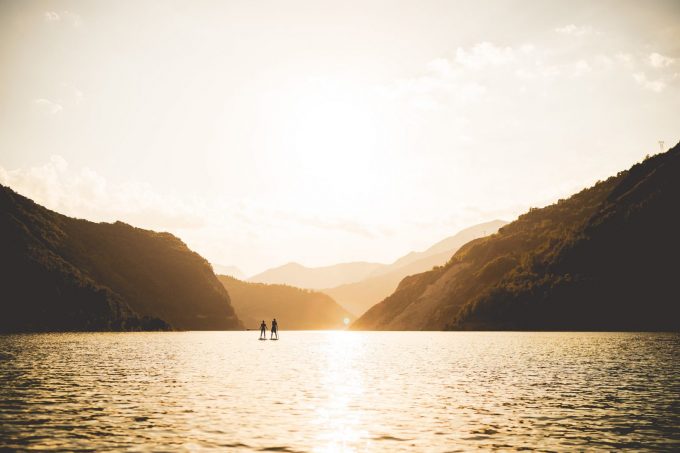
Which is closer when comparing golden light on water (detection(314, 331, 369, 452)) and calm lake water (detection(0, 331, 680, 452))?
golden light on water (detection(314, 331, 369, 452))

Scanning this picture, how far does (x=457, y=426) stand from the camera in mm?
20500

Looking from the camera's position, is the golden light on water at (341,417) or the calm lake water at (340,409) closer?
the golden light on water at (341,417)

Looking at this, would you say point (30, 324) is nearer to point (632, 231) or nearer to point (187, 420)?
point (187, 420)

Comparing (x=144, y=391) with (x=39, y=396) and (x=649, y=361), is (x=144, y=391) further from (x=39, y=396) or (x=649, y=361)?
(x=649, y=361)

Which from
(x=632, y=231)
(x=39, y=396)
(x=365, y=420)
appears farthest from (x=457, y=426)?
(x=632, y=231)

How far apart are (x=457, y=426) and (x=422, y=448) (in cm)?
418

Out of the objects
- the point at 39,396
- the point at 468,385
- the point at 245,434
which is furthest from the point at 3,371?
the point at 468,385

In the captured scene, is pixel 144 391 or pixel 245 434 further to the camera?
pixel 144 391

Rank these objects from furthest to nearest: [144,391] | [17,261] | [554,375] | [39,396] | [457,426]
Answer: [17,261], [554,375], [144,391], [39,396], [457,426]

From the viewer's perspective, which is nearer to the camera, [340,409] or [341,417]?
[341,417]

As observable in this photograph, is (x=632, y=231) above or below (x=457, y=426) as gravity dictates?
above

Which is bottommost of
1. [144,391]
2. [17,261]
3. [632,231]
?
[144,391]

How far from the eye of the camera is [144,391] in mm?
30406

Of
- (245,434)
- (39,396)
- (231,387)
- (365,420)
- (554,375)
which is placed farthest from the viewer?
(554,375)
